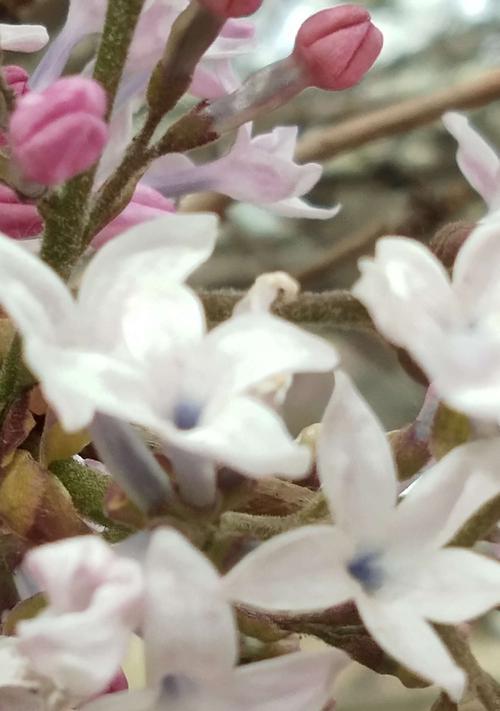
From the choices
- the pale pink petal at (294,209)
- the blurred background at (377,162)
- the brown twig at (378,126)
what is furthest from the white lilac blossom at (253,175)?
the blurred background at (377,162)

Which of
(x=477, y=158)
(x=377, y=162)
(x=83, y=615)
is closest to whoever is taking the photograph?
(x=83, y=615)

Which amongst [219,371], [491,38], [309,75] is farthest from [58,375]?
[491,38]

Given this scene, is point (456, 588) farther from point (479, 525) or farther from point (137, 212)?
point (137, 212)

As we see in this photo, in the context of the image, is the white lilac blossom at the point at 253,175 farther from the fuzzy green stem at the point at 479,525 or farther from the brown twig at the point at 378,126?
the brown twig at the point at 378,126

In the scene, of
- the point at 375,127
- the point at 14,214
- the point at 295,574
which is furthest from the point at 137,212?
the point at 375,127

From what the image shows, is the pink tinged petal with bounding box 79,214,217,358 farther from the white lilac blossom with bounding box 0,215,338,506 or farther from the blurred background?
the blurred background

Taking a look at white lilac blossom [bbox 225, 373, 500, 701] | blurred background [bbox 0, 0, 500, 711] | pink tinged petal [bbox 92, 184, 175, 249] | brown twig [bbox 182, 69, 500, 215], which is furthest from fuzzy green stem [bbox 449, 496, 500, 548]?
blurred background [bbox 0, 0, 500, 711]
